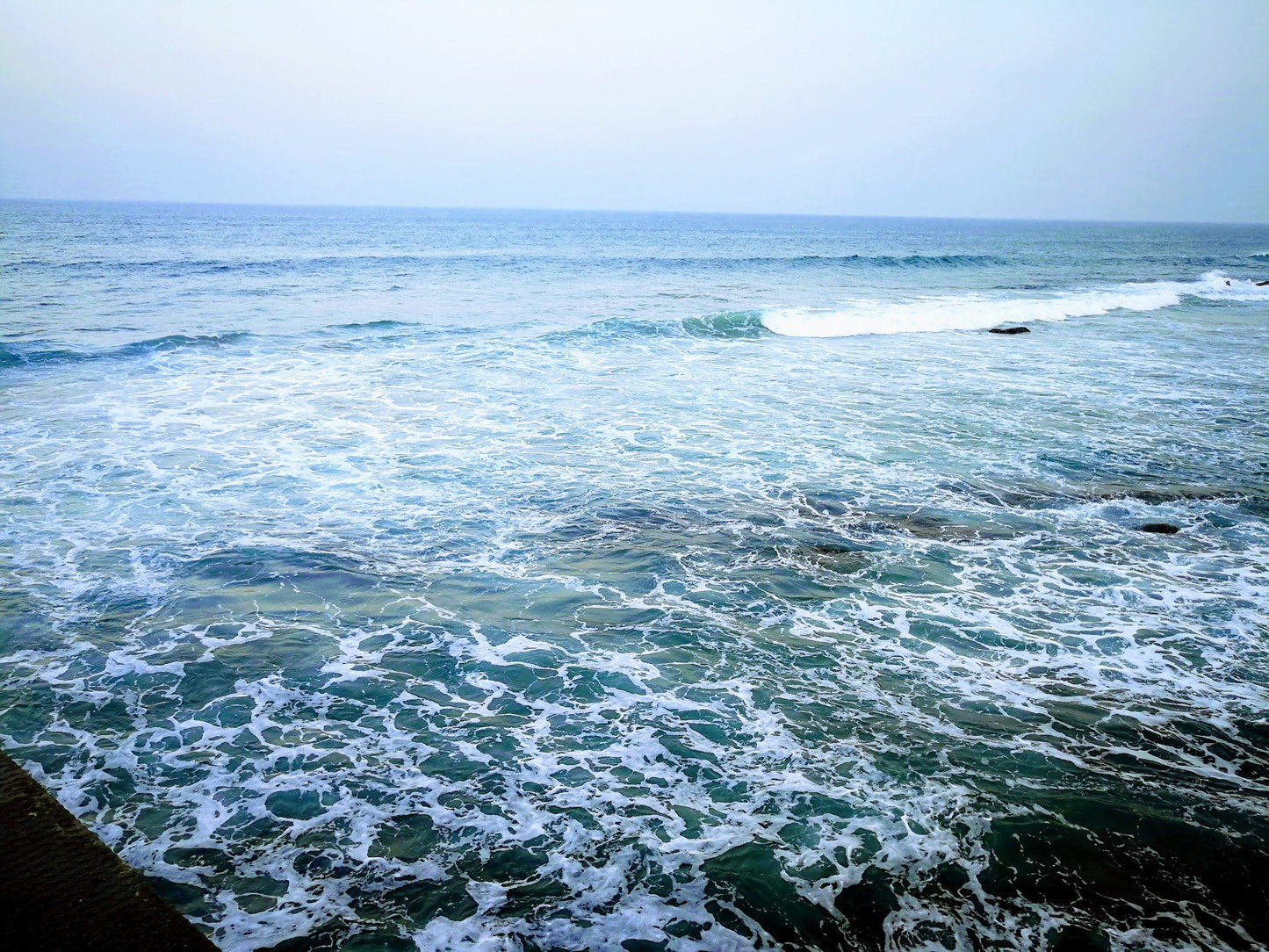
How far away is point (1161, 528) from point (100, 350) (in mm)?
23399

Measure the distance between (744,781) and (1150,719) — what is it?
3.42 meters

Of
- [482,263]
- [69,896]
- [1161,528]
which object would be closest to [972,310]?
[1161,528]

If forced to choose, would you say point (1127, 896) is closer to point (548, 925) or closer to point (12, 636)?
point (548, 925)

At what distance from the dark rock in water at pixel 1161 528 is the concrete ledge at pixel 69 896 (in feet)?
35.3

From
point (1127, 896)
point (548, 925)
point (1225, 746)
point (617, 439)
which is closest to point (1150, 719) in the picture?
point (1225, 746)

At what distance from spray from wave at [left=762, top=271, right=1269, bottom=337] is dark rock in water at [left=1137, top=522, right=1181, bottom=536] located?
59.1 ft

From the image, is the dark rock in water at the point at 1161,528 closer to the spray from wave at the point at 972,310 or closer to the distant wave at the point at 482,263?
the spray from wave at the point at 972,310

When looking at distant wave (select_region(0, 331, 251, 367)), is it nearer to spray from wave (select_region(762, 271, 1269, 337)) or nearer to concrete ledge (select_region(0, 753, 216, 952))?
spray from wave (select_region(762, 271, 1269, 337))

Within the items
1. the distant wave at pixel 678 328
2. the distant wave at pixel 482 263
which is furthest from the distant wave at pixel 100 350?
the distant wave at pixel 482 263

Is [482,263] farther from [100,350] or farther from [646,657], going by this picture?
[646,657]

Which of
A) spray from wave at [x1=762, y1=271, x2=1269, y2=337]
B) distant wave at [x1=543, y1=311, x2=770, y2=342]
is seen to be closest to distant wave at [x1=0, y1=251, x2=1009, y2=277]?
spray from wave at [x1=762, y1=271, x2=1269, y2=337]

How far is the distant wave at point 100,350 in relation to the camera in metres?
18.4

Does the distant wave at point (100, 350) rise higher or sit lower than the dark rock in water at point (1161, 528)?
higher

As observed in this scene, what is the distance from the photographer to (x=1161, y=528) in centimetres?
974
